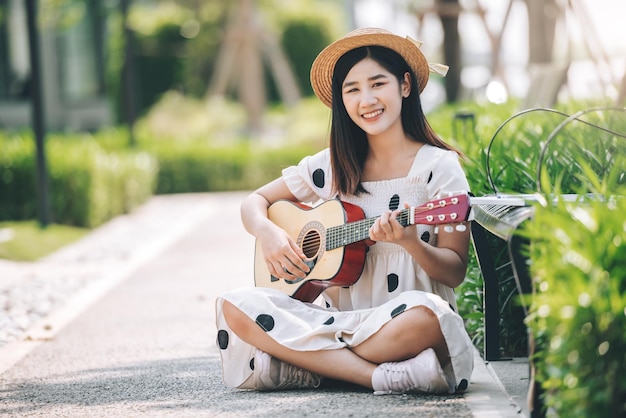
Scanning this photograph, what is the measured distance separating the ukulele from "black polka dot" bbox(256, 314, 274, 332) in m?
0.25

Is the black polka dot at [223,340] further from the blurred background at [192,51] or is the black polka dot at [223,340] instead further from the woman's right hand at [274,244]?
the blurred background at [192,51]

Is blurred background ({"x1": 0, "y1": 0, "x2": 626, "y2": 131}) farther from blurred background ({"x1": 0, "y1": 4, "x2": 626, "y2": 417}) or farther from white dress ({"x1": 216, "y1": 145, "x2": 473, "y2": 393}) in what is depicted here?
white dress ({"x1": 216, "y1": 145, "x2": 473, "y2": 393})

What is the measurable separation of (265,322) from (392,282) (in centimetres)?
50

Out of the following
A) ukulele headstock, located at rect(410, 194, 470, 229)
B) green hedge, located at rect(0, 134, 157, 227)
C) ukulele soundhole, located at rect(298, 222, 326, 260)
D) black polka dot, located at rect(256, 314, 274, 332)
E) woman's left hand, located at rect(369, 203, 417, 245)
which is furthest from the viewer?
green hedge, located at rect(0, 134, 157, 227)

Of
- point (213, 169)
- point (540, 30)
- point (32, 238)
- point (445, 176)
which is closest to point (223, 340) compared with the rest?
point (445, 176)

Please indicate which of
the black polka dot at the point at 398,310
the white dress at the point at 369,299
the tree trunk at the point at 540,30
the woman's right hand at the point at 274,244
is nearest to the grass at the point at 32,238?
the woman's right hand at the point at 274,244

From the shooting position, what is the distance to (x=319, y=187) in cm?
435

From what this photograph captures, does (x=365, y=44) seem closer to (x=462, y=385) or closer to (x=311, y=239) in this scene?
(x=311, y=239)

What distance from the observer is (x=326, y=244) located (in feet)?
13.3

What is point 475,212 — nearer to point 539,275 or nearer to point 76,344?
point 539,275

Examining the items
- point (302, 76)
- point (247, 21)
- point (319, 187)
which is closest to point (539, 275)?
point (319, 187)

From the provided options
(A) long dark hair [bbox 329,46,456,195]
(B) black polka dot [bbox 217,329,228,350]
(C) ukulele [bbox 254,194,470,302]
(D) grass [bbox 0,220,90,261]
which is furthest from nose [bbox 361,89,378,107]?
(D) grass [bbox 0,220,90,261]

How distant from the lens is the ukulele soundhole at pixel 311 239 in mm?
4105

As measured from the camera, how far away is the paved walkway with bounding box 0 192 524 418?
12.1 feet
